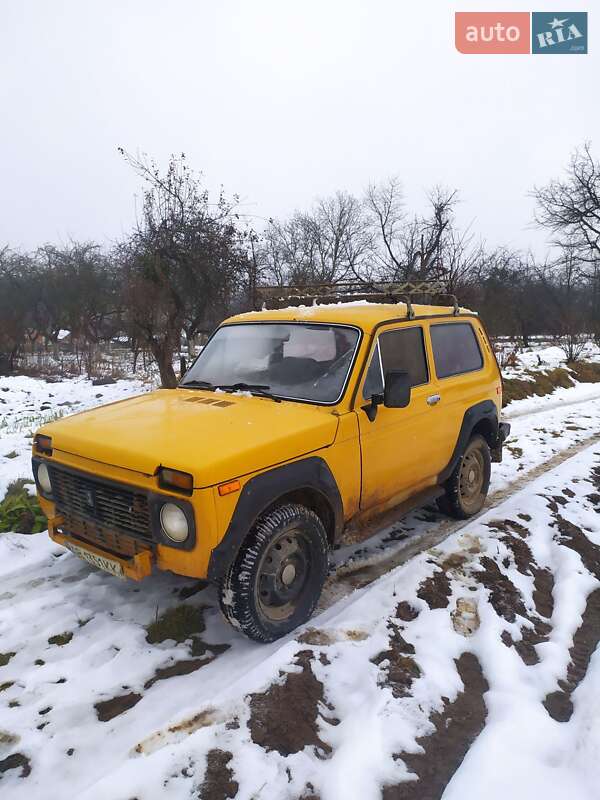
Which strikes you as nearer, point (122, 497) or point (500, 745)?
point (500, 745)

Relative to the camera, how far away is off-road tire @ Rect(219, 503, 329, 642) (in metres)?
2.97

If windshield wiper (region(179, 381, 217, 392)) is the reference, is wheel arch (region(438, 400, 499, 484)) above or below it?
below

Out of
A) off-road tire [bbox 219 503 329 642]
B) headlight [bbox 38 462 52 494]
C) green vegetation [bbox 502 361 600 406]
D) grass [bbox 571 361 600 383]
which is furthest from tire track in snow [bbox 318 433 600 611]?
grass [bbox 571 361 600 383]

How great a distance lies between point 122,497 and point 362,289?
397 centimetres

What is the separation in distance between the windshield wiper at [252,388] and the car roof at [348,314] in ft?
2.17

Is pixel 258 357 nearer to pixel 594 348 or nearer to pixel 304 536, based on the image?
pixel 304 536

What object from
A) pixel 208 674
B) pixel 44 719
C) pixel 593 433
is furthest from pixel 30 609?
pixel 593 433

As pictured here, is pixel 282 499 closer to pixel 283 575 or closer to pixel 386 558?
pixel 283 575

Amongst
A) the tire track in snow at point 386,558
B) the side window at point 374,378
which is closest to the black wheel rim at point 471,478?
the tire track in snow at point 386,558

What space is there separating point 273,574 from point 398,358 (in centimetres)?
198

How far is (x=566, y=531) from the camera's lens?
15.6ft

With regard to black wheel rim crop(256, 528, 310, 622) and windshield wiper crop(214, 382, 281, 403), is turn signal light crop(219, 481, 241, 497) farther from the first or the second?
windshield wiper crop(214, 382, 281, 403)

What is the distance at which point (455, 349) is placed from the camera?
5039 millimetres

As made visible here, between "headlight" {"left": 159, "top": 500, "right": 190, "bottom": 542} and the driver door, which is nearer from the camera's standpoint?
"headlight" {"left": 159, "top": 500, "right": 190, "bottom": 542}
